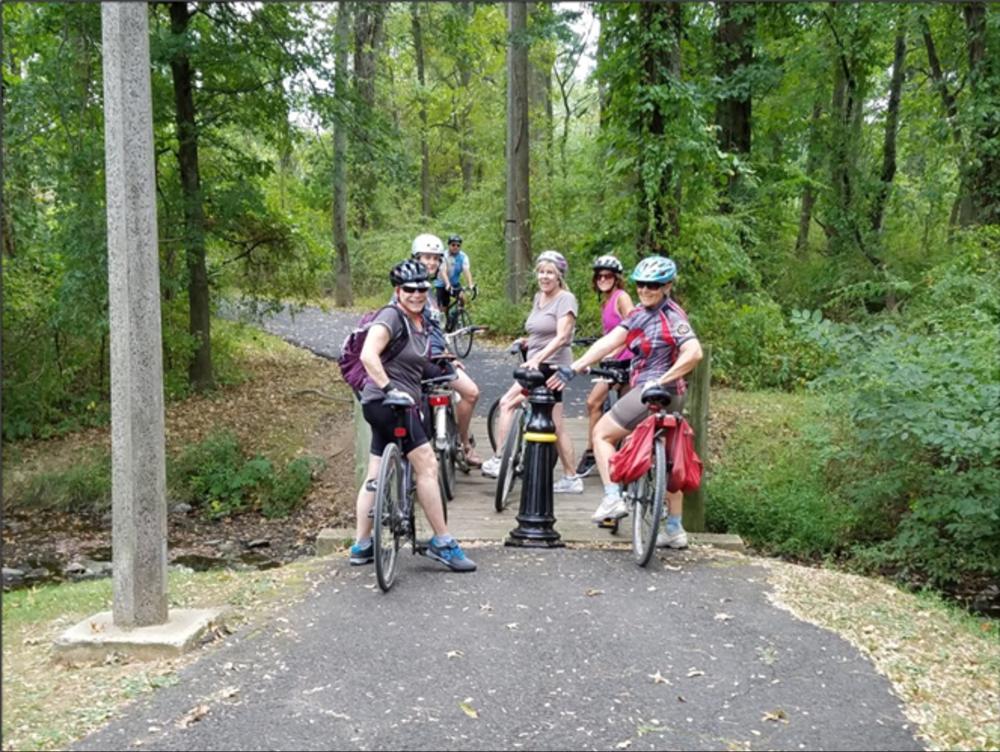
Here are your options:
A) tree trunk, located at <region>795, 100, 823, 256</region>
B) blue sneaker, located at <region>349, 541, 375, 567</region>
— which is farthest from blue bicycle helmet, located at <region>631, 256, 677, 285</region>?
tree trunk, located at <region>795, 100, 823, 256</region>

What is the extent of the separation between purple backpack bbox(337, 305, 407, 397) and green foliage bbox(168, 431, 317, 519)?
237 inches

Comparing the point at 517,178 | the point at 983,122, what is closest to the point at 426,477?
the point at 983,122

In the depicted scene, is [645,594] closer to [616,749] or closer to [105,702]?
[616,749]

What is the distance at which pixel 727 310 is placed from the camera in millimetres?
→ 14672

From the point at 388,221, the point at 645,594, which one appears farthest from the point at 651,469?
the point at 388,221

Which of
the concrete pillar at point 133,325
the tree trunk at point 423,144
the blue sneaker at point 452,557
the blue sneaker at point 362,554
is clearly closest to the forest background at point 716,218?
the blue sneaker at point 452,557

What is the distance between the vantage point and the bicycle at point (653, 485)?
648cm

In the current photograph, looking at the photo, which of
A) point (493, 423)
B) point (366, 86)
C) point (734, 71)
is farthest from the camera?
point (366, 86)

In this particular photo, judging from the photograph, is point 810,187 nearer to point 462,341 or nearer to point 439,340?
point 462,341

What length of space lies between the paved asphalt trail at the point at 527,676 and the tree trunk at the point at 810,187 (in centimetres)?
1559

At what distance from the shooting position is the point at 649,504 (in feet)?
22.3

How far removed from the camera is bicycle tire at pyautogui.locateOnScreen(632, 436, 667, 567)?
6.46m

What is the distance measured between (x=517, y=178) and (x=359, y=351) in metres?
15.6

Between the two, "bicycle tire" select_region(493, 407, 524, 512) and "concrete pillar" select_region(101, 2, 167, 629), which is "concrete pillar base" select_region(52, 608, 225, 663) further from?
"bicycle tire" select_region(493, 407, 524, 512)
